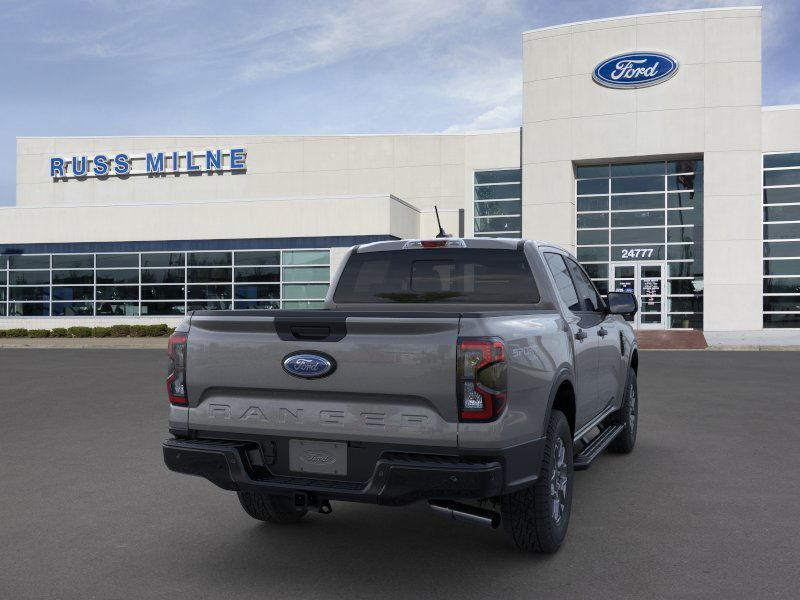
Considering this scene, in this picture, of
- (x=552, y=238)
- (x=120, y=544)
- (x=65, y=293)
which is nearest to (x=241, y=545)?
(x=120, y=544)

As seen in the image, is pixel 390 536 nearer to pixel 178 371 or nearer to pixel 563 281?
pixel 178 371

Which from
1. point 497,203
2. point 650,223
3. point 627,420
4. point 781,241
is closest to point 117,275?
point 497,203

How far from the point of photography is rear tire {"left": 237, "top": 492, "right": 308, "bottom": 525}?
5.14 m

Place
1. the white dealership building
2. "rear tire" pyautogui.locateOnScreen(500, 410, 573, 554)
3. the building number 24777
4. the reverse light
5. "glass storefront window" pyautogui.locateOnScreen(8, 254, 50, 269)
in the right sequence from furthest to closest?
"glass storefront window" pyautogui.locateOnScreen(8, 254, 50, 269), the building number 24777, the white dealership building, the reverse light, "rear tire" pyautogui.locateOnScreen(500, 410, 573, 554)

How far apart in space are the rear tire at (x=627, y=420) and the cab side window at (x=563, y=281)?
67.6 inches

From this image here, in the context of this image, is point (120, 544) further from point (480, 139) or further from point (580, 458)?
point (480, 139)

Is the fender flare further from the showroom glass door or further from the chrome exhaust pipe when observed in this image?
the showroom glass door

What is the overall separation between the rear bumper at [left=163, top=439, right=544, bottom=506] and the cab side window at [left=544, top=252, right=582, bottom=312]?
173cm

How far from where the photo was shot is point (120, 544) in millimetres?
4898

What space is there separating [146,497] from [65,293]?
32.3 metres

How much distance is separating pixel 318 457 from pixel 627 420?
14.1 feet

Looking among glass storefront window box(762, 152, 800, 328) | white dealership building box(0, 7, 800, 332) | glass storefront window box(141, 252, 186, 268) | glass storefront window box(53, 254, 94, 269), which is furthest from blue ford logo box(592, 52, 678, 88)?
glass storefront window box(53, 254, 94, 269)

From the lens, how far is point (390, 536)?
5043mm

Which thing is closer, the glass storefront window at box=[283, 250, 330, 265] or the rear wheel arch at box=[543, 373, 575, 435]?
the rear wheel arch at box=[543, 373, 575, 435]
